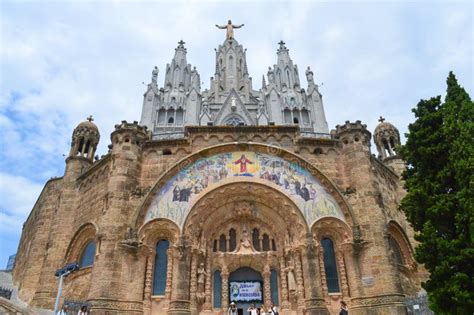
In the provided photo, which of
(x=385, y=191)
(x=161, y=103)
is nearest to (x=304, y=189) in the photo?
(x=385, y=191)

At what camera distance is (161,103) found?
2035 inches

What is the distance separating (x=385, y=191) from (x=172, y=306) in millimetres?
12858

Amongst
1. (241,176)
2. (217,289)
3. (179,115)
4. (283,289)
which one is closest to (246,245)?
(217,289)

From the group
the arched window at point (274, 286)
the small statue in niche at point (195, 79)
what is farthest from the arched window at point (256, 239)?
the small statue in niche at point (195, 79)

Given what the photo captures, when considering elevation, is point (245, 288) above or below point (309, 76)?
below

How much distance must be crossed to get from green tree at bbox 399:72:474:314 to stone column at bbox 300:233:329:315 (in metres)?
4.91

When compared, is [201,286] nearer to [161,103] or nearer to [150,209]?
[150,209]

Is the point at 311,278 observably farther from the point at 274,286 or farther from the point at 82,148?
the point at 82,148

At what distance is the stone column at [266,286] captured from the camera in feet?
53.0

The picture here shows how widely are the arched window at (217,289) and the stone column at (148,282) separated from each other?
3.33 metres

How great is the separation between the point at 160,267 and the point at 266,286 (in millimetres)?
5369

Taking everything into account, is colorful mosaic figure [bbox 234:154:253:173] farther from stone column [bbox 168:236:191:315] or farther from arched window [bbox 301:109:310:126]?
arched window [bbox 301:109:310:126]

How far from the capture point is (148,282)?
49.5ft

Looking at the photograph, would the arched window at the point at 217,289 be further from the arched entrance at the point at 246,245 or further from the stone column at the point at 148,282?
the stone column at the point at 148,282
